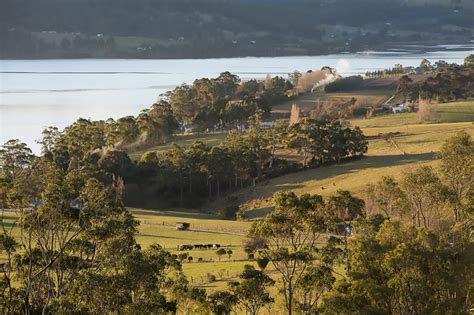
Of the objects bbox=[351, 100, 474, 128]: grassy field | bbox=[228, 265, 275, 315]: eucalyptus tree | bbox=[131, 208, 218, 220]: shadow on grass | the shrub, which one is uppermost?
bbox=[351, 100, 474, 128]: grassy field

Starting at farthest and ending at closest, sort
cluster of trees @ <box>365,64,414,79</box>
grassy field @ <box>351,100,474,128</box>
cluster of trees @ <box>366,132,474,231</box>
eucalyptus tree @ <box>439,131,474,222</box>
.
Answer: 1. cluster of trees @ <box>365,64,414,79</box>
2. grassy field @ <box>351,100,474,128</box>
3. eucalyptus tree @ <box>439,131,474,222</box>
4. cluster of trees @ <box>366,132,474,231</box>

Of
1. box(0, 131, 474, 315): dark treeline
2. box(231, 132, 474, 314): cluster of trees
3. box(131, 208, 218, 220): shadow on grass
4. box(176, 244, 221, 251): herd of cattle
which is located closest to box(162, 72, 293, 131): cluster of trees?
box(131, 208, 218, 220): shadow on grass

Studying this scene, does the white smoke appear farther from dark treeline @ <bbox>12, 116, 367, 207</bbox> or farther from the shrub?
the shrub

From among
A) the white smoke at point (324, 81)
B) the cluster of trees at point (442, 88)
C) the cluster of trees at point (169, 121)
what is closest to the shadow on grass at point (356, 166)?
the cluster of trees at point (169, 121)

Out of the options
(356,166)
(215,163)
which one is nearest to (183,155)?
(215,163)

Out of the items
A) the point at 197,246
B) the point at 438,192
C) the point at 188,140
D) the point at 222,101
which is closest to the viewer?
the point at 438,192

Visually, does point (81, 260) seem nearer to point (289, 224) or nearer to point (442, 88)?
point (289, 224)

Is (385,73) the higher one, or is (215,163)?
(385,73)

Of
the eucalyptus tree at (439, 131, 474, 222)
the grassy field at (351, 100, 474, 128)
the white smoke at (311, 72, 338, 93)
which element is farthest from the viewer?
the white smoke at (311, 72, 338, 93)

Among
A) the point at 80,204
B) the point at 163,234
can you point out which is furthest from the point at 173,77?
the point at 80,204
